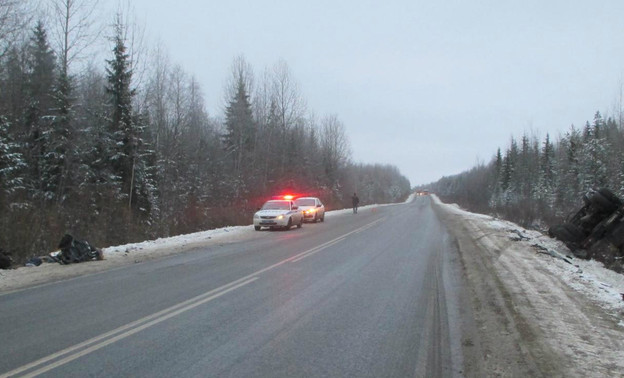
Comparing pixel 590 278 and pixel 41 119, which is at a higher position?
pixel 41 119

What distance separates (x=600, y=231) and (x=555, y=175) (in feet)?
239

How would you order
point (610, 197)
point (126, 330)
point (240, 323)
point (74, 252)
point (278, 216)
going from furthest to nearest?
point (278, 216)
point (610, 197)
point (74, 252)
point (240, 323)
point (126, 330)

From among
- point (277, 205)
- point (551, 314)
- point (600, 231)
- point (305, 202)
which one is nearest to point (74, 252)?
point (551, 314)

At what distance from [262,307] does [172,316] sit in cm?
133

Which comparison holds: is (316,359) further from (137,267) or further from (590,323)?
(137,267)

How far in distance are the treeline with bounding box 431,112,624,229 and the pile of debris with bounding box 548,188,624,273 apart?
1301 centimetres

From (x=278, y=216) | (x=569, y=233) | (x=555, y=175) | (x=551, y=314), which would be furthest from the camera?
(x=555, y=175)

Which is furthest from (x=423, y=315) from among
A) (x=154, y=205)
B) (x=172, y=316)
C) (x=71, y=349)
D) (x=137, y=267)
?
(x=154, y=205)

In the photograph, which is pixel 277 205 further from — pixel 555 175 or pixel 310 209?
pixel 555 175

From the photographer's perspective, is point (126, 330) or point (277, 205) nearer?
point (126, 330)

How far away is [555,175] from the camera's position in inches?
3142

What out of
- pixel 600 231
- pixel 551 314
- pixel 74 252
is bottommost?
pixel 551 314

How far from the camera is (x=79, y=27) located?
23.7 meters

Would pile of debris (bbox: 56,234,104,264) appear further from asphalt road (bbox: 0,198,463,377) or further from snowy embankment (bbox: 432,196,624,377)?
snowy embankment (bbox: 432,196,624,377)
